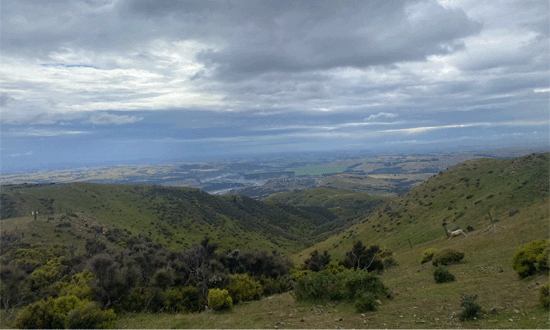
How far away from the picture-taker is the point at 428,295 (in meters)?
18.8

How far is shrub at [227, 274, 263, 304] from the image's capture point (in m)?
25.2

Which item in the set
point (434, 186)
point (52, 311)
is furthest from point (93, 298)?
point (434, 186)

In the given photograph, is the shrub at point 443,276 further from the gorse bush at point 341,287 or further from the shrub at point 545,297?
the shrub at point 545,297

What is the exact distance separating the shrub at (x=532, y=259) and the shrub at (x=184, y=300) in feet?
77.1

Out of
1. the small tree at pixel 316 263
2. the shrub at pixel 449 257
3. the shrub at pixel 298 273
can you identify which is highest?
the shrub at pixel 449 257

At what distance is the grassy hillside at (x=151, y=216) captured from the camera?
71812 millimetres

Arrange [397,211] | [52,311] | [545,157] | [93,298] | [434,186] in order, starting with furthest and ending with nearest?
[434,186] < [397,211] < [545,157] < [93,298] < [52,311]

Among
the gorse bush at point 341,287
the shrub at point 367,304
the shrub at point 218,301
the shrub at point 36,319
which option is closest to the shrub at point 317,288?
the gorse bush at point 341,287

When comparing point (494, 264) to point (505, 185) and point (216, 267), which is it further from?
point (505, 185)

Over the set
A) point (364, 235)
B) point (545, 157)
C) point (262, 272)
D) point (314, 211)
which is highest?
point (545, 157)

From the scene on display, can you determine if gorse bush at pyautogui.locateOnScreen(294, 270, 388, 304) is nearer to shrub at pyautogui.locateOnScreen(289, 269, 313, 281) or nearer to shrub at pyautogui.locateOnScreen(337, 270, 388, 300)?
shrub at pyautogui.locateOnScreen(337, 270, 388, 300)

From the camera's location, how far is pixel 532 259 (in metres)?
17.8

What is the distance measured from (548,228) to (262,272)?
98.8 feet

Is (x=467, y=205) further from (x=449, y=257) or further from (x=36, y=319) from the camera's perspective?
(x=36, y=319)
